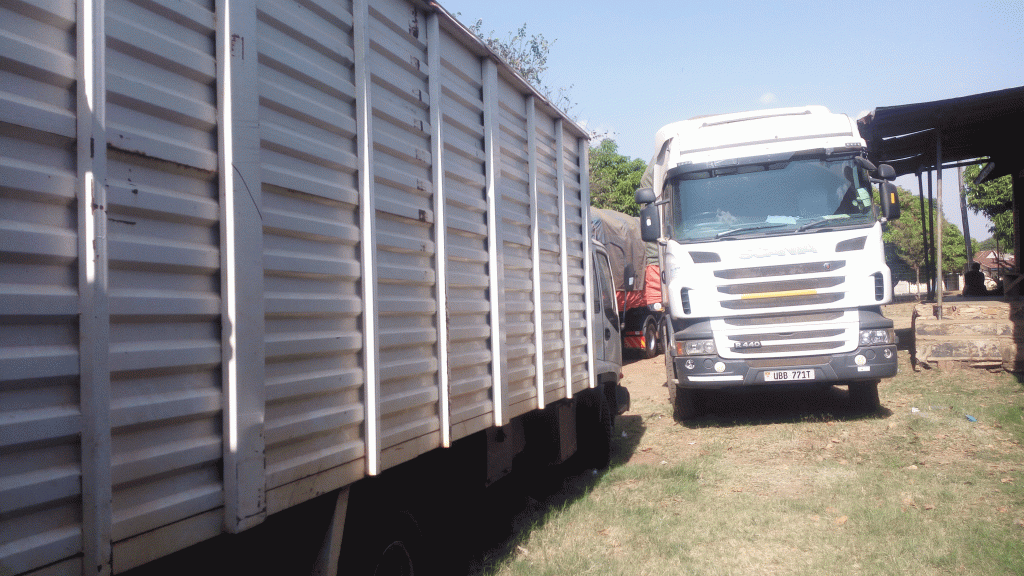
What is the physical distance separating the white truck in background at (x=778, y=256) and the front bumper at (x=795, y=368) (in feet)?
0.04

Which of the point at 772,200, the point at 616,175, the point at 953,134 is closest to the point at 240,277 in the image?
the point at 772,200

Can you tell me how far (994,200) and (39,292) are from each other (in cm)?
3998

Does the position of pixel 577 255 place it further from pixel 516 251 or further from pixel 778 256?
pixel 778 256

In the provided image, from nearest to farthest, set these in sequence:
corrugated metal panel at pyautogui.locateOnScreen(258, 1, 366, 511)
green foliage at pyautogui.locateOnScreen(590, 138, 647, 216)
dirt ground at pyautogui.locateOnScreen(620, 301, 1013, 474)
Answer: corrugated metal panel at pyautogui.locateOnScreen(258, 1, 366, 511), dirt ground at pyautogui.locateOnScreen(620, 301, 1013, 474), green foliage at pyautogui.locateOnScreen(590, 138, 647, 216)

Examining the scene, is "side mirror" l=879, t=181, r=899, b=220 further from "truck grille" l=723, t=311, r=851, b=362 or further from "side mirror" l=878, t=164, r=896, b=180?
"truck grille" l=723, t=311, r=851, b=362

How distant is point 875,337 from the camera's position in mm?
7371

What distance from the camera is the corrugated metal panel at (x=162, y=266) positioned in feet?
6.10

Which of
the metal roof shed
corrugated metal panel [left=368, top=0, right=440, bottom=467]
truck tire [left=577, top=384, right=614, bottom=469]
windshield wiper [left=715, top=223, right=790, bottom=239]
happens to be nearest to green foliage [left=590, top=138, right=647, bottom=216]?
the metal roof shed

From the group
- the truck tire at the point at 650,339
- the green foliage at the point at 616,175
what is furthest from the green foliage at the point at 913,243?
the truck tire at the point at 650,339

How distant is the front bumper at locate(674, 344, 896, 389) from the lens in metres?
7.38

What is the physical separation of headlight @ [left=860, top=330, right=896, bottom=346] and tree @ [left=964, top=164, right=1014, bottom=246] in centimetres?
2984

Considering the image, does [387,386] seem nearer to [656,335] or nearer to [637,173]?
[656,335]

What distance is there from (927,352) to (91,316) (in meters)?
11.2

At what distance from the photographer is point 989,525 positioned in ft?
14.7
